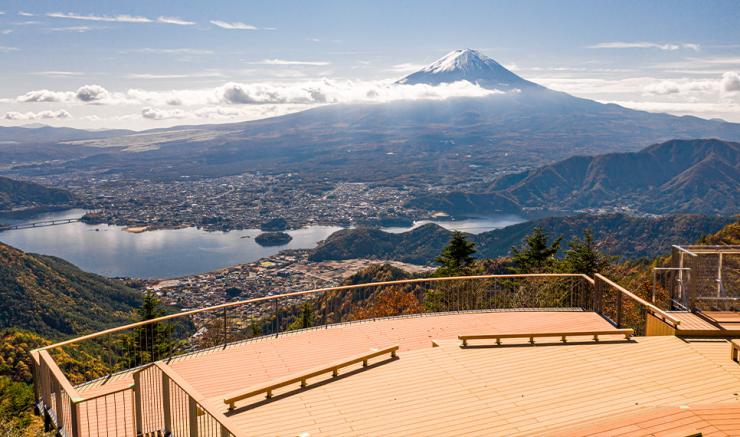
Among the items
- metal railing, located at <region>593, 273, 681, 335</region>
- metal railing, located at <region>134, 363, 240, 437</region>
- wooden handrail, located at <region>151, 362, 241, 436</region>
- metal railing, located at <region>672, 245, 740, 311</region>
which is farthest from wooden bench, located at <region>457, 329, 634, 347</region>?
wooden handrail, located at <region>151, 362, 241, 436</region>

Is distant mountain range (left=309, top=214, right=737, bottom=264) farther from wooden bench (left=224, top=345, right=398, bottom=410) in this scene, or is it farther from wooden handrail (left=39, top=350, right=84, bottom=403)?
wooden handrail (left=39, top=350, right=84, bottom=403)

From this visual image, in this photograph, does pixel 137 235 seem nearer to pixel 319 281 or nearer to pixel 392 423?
pixel 319 281

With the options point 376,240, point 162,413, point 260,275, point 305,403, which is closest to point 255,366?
point 305,403

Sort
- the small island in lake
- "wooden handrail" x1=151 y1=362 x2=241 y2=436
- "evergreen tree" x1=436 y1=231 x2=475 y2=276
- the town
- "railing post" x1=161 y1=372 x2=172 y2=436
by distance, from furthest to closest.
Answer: the small island in lake → the town → "evergreen tree" x1=436 y1=231 x2=475 y2=276 → "railing post" x1=161 y1=372 x2=172 y2=436 → "wooden handrail" x1=151 y1=362 x2=241 y2=436

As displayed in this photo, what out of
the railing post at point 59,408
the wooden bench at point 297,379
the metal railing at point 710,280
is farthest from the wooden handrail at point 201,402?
the metal railing at point 710,280

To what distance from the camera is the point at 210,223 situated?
17975cm

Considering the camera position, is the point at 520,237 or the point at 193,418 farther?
the point at 520,237

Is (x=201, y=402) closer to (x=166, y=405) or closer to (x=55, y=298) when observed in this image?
(x=166, y=405)

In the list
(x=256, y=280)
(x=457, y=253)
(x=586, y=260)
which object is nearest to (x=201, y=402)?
(x=586, y=260)

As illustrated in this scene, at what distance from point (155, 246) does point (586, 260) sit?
138 meters

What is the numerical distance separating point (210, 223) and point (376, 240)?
67.3 meters

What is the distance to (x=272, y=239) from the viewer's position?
152500 mm

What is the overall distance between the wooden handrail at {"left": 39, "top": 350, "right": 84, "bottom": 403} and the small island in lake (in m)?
142

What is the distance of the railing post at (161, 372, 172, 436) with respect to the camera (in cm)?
654
